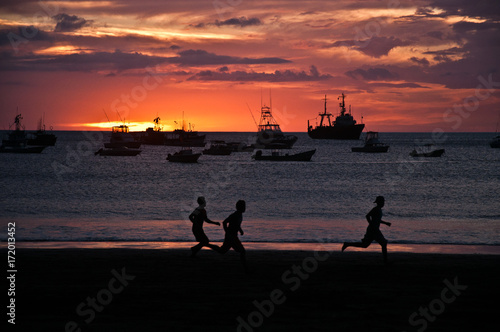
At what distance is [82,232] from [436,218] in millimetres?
19770

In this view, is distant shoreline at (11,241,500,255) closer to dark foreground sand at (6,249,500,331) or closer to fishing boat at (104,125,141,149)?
dark foreground sand at (6,249,500,331)

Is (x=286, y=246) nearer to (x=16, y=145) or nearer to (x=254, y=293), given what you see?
(x=254, y=293)

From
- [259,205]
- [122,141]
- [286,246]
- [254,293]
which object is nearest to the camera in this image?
[254,293]


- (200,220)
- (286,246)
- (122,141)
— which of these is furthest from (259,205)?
(122,141)

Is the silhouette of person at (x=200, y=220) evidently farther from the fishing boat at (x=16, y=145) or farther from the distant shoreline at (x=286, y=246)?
the fishing boat at (x=16, y=145)

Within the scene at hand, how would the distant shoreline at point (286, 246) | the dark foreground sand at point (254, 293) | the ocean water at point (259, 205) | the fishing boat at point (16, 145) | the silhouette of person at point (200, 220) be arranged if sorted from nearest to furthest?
1. the dark foreground sand at point (254, 293)
2. the silhouette of person at point (200, 220)
3. the distant shoreline at point (286, 246)
4. the ocean water at point (259, 205)
5. the fishing boat at point (16, 145)

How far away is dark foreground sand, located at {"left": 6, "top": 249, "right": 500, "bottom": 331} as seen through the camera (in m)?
9.20

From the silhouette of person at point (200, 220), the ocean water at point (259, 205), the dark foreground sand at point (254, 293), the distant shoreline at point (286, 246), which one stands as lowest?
the ocean water at point (259, 205)

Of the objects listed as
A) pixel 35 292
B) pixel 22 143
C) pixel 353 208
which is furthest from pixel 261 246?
pixel 22 143

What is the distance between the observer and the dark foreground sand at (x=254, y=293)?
9203 mm

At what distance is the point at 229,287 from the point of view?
11.6m

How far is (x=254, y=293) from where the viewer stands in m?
11.1

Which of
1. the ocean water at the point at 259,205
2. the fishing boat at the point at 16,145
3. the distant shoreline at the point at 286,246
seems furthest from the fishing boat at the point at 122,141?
the distant shoreline at the point at 286,246

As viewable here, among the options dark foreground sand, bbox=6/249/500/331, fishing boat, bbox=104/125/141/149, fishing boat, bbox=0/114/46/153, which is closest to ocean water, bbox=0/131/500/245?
dark foreground sand, bbox=6/249/500/331
